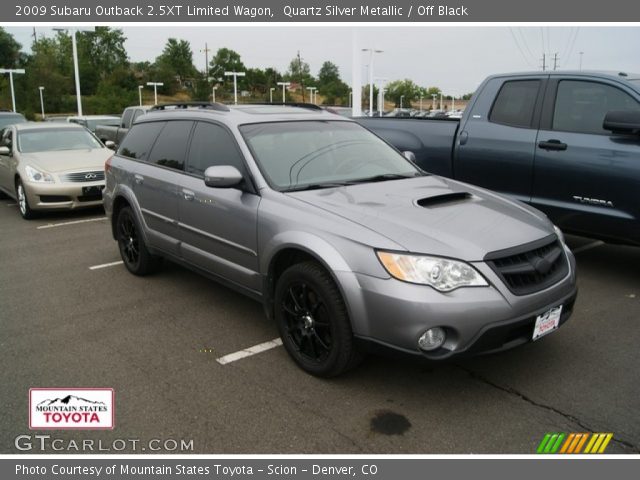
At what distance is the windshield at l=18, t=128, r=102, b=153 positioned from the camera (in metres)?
10.0

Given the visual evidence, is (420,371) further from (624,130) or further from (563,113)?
(563,113)

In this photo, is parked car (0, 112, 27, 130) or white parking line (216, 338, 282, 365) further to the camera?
parked car (0, 112, 27, 130)

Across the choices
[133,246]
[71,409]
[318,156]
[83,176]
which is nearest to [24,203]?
[83,176]

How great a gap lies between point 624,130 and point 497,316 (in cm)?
283

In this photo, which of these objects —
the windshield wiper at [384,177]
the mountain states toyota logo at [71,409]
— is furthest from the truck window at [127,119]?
the mountain states toyota logo at [71,409]

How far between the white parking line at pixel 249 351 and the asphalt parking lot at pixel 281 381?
50 mm

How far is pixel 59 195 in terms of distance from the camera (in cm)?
901

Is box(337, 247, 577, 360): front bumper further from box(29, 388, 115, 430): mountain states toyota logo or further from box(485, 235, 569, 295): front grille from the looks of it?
box(29, 388, 115, 430): mountain states toyota logo

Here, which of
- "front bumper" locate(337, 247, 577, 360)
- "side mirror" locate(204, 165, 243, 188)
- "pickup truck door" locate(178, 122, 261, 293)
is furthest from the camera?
"pickup truck door" locate(178, 122, 261, 293)

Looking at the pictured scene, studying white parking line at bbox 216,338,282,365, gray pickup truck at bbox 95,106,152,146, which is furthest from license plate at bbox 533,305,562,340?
gray pickup truck at bbox 95,106,152,146

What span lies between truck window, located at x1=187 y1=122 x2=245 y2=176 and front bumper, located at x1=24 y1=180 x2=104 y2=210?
5.04m

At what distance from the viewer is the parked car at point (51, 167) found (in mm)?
9008

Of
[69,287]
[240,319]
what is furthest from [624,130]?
[69,287]

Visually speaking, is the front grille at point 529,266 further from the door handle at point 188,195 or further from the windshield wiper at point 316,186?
the door handle at point 188,195
